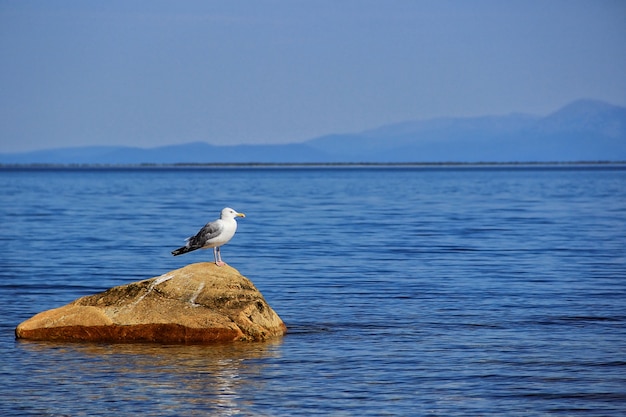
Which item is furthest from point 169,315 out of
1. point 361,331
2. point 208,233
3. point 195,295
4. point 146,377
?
point 361,331

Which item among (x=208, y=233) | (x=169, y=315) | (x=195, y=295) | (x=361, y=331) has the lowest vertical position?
(x=361, y=331)

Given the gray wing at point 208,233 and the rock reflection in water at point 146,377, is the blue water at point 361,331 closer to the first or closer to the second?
the rock reflection in water at point 146,377

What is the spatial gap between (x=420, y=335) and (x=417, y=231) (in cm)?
2654

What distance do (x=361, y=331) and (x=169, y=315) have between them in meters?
3.63

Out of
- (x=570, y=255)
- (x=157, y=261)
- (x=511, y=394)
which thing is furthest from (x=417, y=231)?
(x=511, y=394)

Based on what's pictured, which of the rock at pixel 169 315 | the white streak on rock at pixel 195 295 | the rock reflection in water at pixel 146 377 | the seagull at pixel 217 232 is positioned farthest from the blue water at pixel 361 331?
the seagull at pixel 217 232

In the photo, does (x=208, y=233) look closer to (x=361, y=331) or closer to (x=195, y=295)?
(x=195, y=295)

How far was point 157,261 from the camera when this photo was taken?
31.0 metres

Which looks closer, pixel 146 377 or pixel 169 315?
pixel 146 377

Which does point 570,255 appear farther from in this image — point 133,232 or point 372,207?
point 372,207

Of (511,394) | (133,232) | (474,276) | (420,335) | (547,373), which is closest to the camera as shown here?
(511,394)

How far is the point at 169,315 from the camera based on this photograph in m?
16.7

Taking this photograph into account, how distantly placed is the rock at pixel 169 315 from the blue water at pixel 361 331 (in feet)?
1.20

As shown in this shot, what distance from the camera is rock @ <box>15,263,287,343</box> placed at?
54.6ft
